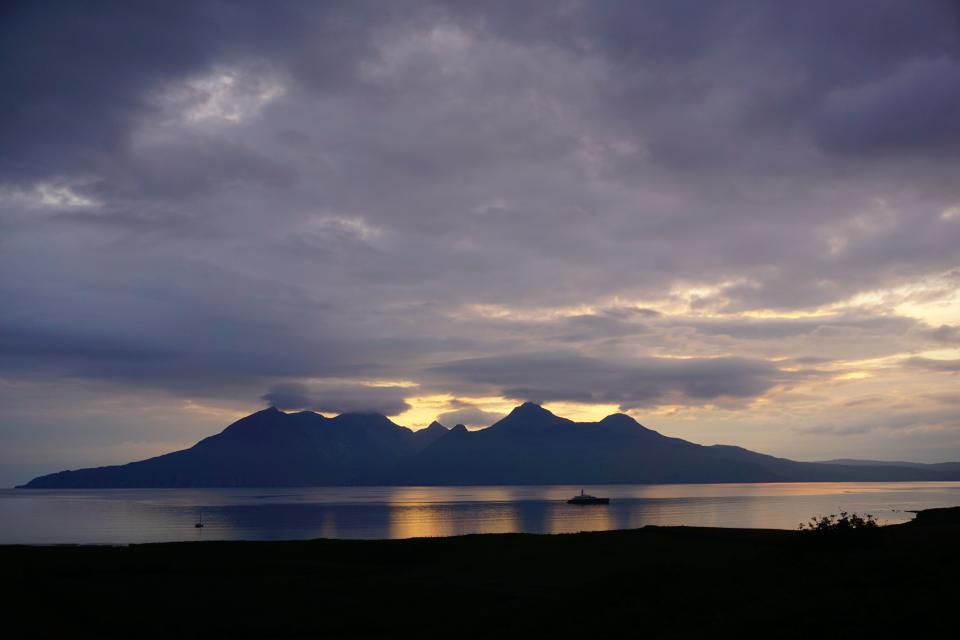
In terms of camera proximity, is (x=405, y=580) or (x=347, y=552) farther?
(x=347, y=552)

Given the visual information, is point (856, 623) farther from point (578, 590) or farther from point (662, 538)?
point (662, 538)

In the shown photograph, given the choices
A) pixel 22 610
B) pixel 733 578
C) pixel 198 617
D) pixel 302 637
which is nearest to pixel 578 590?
pixel 733 578

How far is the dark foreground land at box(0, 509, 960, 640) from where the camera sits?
69.1 feet

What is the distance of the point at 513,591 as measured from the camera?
1251 inches

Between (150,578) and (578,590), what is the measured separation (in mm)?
23022

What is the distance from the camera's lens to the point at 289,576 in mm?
36938

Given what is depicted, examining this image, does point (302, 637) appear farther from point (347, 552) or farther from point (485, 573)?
point (347, 552)

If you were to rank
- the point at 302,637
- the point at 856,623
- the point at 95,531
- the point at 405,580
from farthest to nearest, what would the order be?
the point at 95,531, the point at 405,580, the point at 302,637, the point at 856,623

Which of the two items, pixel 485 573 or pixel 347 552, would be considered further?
pixel 347 552

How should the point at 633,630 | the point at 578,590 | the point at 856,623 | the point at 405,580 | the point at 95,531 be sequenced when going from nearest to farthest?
the point at 856,623, the point at 633,630, the point at 578,590, the point at 405,580, the point at 95,531

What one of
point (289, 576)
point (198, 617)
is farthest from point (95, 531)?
point (198, 617)

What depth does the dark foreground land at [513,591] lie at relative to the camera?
2106 centimetres

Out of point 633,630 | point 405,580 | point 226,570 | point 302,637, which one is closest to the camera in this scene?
point 633,630

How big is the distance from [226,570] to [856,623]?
1265 inches
